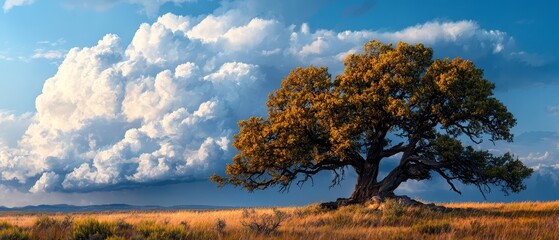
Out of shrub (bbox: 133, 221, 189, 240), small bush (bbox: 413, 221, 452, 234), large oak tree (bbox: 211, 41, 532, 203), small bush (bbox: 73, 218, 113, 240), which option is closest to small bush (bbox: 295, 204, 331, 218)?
large oak tree (bbox: 211, 41, 532, 203)

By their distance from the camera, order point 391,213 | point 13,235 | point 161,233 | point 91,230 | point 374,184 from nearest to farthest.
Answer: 1. point 13,235
2. point 161,233
3. point 91,230
4. point 391,213
5. point 374,184

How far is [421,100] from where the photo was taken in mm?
30188

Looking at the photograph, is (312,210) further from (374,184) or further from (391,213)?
(391,213)

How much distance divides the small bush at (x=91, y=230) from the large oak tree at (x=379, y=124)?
1559cm

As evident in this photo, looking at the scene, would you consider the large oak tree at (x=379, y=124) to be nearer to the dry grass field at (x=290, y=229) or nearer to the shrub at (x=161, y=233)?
the dry grass field at (x=290, y=229)

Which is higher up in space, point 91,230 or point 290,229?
point 91,230

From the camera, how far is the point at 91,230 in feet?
53.9

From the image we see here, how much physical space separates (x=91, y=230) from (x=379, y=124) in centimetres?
2112

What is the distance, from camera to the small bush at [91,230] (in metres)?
15.8

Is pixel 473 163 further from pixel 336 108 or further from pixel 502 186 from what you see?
pixel 336 108

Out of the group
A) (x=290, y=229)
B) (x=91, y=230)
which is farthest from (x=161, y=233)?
(x=290, y=229)

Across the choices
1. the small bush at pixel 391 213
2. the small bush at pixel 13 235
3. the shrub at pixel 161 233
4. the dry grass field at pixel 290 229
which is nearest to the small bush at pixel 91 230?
the dry grass field at pixel 290 229

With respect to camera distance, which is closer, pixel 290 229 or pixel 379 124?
pixel 290 229

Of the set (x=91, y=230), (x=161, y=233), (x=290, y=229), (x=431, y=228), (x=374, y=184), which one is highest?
(x=374, y=184)
